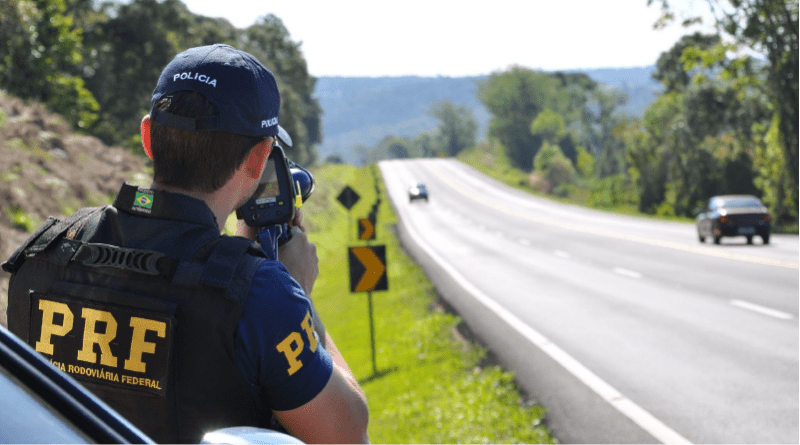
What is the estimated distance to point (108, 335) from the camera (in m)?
1.63

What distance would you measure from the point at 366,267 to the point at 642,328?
157 inches

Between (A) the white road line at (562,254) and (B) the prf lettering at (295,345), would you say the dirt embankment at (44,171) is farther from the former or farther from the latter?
(A) the white road line at (562,254)

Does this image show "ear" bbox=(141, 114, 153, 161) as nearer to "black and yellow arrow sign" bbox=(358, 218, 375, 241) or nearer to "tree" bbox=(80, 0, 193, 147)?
"black and yellow arrow sign" bbox=(358, 218, 375, 241)

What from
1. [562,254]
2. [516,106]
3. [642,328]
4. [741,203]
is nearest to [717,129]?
[741,203]

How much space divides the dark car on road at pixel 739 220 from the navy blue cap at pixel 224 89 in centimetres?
2219

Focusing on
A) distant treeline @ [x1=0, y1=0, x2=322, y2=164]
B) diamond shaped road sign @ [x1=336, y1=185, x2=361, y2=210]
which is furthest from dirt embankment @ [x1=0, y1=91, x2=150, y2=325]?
diamond shaped road sign @ [x1=336, y1=185, x2=361, y2=210]

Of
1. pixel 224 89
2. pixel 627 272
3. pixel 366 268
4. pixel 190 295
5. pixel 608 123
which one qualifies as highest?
pixel 608 123

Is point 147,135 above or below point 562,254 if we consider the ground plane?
above

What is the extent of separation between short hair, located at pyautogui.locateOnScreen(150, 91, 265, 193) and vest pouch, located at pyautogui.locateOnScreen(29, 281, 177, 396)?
0.99ft

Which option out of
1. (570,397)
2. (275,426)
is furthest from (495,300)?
(275,426)

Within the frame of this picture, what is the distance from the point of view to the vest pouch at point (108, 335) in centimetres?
158

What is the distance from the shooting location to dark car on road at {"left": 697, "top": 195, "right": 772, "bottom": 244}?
70.5 ft

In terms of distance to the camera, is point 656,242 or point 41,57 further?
point 656,242

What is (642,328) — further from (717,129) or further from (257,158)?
(717,129)
